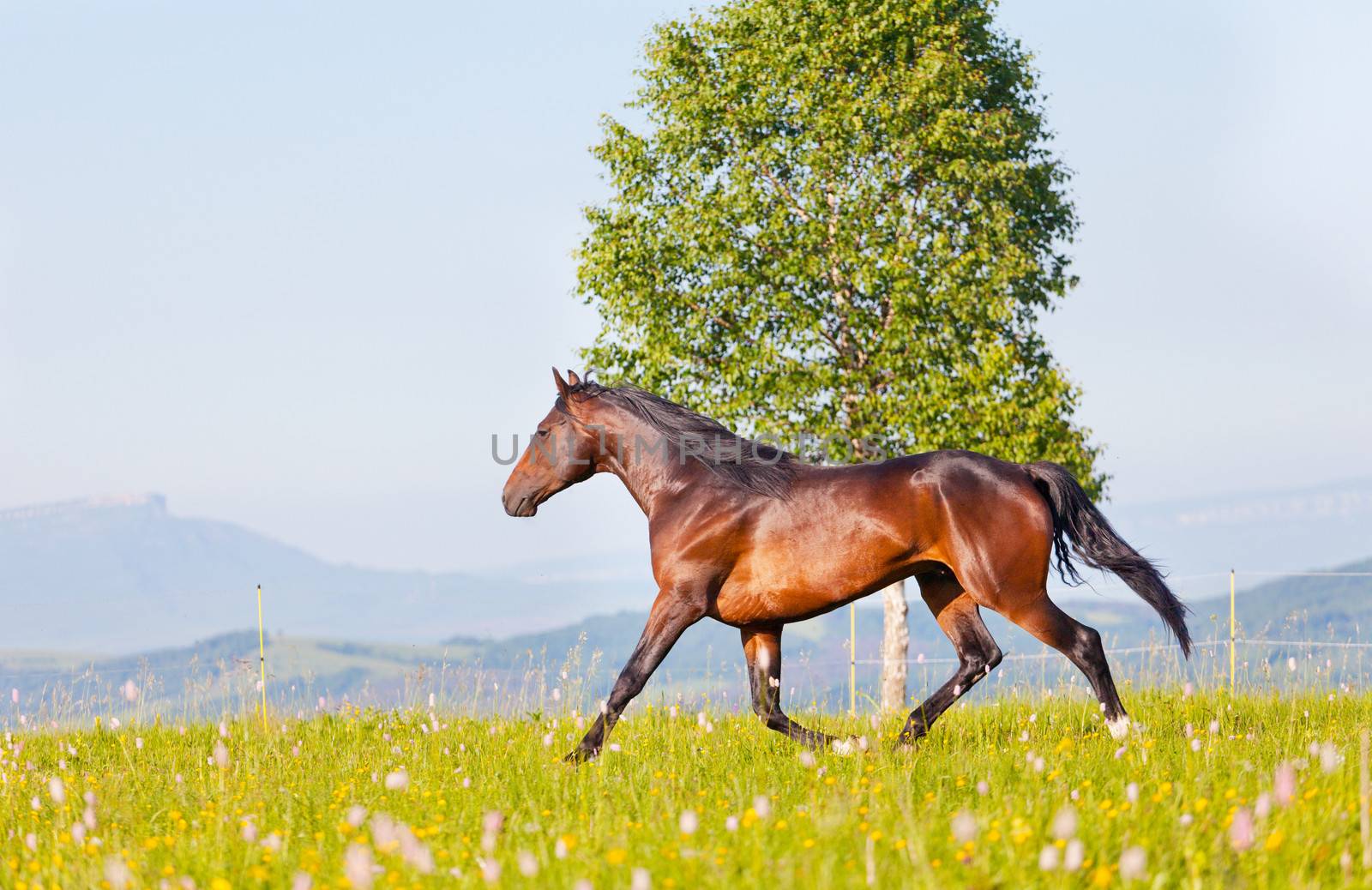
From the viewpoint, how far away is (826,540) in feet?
25.0

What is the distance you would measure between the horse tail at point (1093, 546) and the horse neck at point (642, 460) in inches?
87.9

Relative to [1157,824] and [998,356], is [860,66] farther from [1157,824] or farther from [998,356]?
[1157,824]

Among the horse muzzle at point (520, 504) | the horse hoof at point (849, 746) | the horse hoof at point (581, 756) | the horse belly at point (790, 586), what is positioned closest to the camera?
the horse hoof at point (849, 746)

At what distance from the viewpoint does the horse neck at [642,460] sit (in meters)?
8.18

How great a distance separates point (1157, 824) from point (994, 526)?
3102 millimetres

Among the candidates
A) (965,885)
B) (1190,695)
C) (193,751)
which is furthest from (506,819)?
(1190,695)

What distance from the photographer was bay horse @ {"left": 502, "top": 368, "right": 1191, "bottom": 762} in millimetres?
7500

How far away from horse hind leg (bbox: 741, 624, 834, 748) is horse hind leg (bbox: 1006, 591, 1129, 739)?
56.3 inches

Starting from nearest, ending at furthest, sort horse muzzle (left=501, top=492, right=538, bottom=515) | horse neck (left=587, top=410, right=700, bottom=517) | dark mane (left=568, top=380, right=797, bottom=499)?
dark mane (left=568, top=380, right=797, bottom=499) < horse neck (left=587, top=410, right=700, bottom=517) < horse muzzle (left=501, top=492, right=538, bottom=515)

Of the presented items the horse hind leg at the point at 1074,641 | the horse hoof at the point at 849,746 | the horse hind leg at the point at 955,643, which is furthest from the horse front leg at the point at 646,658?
the horse hind leg at the point at 1074,641

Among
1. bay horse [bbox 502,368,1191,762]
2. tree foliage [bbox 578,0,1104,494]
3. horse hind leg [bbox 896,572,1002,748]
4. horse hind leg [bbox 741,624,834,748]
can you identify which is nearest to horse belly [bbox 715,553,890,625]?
bay horse [bbox 502,368,1191,762]

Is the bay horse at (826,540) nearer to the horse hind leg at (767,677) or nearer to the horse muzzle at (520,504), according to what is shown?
the horse hind leg at (767,677)

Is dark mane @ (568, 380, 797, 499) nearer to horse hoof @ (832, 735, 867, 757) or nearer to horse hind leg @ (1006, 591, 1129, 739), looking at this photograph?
horse hoof @ (832, 735, 867, 757)

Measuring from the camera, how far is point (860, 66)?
1691 centimetres
